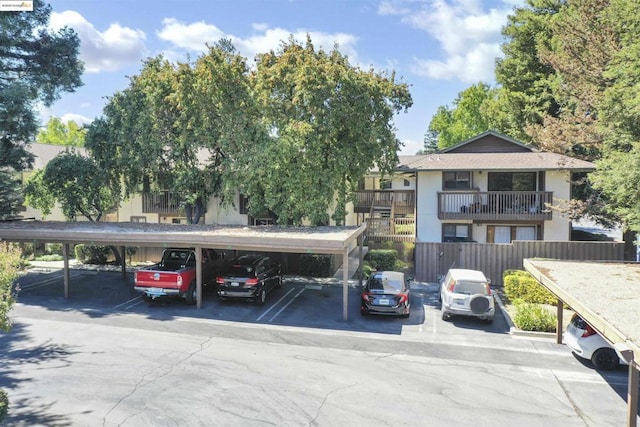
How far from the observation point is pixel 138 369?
10031 mm

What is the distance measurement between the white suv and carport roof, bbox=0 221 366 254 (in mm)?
3774

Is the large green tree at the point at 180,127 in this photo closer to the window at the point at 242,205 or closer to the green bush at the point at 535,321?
the window at the point at 242,205

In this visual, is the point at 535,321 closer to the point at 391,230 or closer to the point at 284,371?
the point at 284,371

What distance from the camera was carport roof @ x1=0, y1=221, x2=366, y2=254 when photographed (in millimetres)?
14234

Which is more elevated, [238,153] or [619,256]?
[238,153]

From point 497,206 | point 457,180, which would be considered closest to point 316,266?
point 457,180

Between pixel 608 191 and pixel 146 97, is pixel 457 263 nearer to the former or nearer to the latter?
pixel 608 191

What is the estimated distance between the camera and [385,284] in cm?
1485

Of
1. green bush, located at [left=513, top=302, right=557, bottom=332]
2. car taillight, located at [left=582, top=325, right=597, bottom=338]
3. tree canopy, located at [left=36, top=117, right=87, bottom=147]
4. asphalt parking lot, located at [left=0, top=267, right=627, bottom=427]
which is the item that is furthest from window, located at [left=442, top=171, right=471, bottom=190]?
tree canopy, located at [left=36, top=117, right=87, bottom=147]

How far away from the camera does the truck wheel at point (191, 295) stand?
635 inches

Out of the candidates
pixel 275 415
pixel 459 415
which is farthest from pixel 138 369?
pixel 459 415

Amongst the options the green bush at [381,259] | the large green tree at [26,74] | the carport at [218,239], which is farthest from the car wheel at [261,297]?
the large green tree at [26,74]

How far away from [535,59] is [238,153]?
23.2 meters

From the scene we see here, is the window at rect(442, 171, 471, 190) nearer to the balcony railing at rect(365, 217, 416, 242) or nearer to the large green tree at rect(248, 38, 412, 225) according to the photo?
the balcony railing at rect(365, 217, 416, 242)
